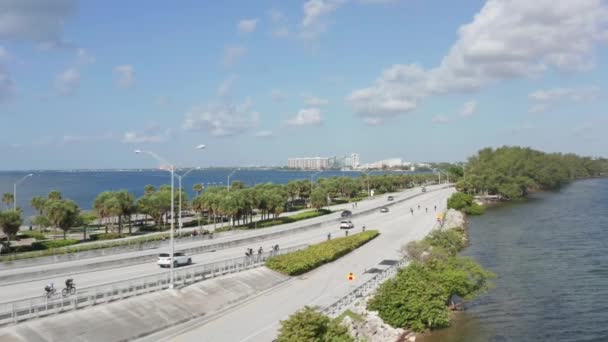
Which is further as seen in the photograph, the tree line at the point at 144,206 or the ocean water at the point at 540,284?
the tree line at the point at 144,206

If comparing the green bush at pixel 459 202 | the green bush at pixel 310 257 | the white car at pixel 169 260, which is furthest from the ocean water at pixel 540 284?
the white car at pixel 169 260

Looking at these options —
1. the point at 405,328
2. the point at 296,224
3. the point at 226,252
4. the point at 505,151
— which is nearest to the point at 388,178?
the point at 505,151

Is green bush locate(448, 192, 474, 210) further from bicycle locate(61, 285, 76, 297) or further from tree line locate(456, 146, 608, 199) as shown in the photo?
bicycle locate(61, 285, 76, 297)

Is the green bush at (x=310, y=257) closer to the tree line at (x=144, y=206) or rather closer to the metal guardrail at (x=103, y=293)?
the metal guardrail at (x=103, y=293)

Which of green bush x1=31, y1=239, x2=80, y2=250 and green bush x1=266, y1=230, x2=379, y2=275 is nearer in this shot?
green bush x1=266, y1=230, x2=379, y2=275

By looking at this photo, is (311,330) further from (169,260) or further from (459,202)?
(459,202)

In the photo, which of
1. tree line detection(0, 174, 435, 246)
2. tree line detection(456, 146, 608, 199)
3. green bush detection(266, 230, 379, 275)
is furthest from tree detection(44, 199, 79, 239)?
tree line detection(456, 146, 608, 199)
